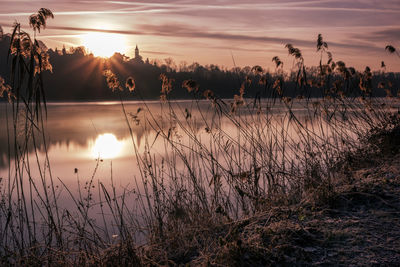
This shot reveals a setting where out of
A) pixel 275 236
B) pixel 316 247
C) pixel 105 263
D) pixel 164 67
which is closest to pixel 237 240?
pixel 275 236

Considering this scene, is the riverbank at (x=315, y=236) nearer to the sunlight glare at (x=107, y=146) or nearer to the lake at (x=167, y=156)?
the lake at (x=167, y=156)

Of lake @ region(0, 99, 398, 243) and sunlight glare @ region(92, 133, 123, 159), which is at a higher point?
lake @ region(0, 99, 398, 243)

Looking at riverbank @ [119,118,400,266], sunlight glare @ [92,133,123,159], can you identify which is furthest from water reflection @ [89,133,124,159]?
riverbank @ [119,118,400,266]

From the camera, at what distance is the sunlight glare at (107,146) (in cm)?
1235

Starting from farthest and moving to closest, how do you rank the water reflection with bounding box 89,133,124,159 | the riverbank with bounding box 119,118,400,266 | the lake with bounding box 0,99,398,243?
the water reflection with bounding box 89,133,124,159
the lake with bounding box 0,99,398,243
the riverbank with bounding box 119,118,400,266

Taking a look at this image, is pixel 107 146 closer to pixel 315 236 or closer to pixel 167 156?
pixel 167 156

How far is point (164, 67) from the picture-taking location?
9394 cm

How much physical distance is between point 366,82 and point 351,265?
5.42 metres

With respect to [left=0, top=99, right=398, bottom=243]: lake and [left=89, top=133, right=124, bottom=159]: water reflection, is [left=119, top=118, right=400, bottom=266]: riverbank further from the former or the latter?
[left=89, top=133, right=124, bottom=159]: water reflection

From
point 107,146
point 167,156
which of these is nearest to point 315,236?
point 167,156

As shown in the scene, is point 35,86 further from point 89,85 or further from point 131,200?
point 89,85

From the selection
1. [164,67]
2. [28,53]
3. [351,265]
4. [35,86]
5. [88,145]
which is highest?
Result: [164,67]

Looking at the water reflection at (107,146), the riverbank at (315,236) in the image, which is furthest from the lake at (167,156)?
the riverbank at (315,236)

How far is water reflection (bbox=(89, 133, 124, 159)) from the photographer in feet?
40.5
